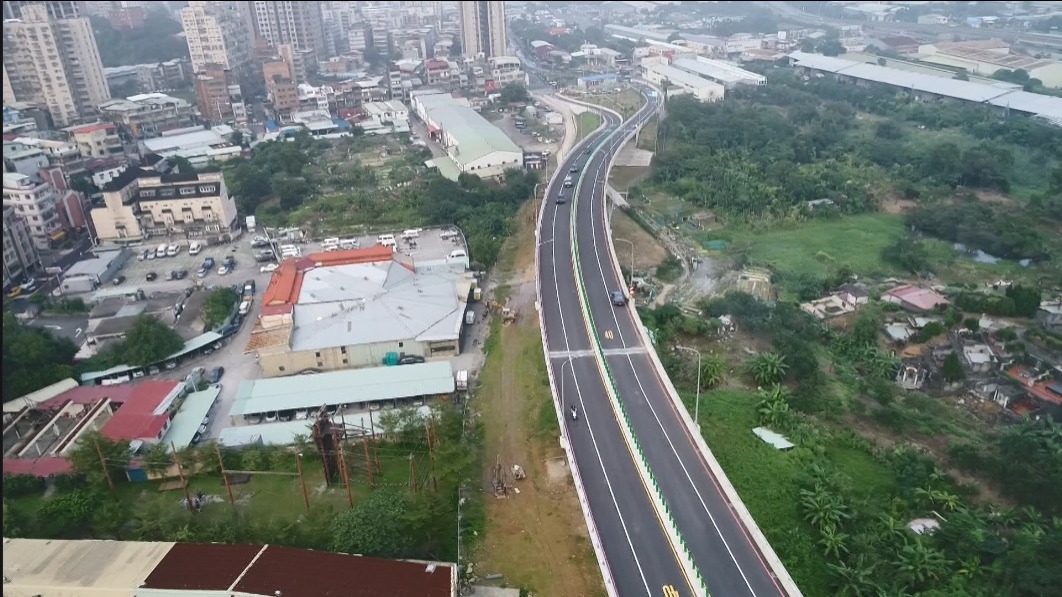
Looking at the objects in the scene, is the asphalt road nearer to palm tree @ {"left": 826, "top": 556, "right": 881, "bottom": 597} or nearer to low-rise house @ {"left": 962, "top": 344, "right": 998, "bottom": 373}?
palm tree @ {"left": 826, "top": 556, "right": 881, "bottom": 597}

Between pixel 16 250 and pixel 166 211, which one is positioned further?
pixel 166 211

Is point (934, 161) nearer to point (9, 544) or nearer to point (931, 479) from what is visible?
point (931, 479)

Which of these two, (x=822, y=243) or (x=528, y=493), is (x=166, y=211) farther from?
(x=822, y=243)

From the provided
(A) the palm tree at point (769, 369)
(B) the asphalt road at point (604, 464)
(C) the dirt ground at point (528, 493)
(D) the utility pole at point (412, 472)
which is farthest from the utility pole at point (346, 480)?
(A) the palm tree at point (769, 369)

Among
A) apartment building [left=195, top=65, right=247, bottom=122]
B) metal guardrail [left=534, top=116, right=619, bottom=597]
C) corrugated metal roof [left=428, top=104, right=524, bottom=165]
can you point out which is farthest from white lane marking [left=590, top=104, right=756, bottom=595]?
apartment building [left=195, top=65, right=247, bottom=122]

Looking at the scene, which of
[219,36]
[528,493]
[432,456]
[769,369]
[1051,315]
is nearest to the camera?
[528,493]

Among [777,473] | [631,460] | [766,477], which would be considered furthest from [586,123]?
[631,460]
